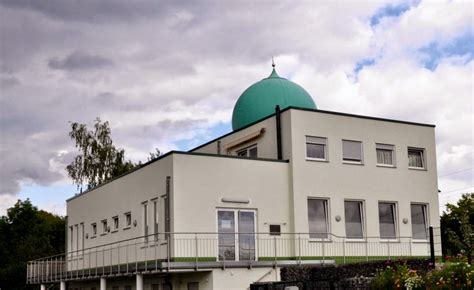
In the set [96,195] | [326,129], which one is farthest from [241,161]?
[96,195]

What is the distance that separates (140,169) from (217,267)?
6.31 meters

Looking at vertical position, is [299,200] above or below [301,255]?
above

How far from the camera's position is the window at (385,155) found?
30.9m

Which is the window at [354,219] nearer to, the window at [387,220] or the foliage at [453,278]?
the window at [387,220]

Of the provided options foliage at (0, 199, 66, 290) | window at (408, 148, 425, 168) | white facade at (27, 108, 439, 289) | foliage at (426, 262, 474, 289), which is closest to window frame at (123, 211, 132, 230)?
white facade at (27, 108, 439, 289)

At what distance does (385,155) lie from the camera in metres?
31.2

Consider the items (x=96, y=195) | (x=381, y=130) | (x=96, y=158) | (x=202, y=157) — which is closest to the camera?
(x=202, y=157)

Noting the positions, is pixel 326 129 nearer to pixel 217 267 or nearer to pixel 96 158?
pixel 217 267

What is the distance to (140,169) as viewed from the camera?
29766 mm

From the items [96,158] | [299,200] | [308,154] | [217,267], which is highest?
[96,158]

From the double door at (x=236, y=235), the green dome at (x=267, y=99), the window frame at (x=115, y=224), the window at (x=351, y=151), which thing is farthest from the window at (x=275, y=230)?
the window frame at (x=115, y=224)

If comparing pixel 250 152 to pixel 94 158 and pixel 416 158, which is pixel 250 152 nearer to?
pixel 416 158

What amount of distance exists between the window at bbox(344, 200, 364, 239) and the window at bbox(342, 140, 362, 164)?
5.41 feet

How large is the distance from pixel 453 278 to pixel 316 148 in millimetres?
13318
